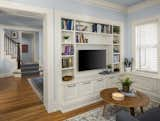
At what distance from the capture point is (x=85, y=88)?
330 centimetres

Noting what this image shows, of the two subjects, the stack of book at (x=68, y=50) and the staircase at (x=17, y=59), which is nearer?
the stack of book at (x=68, y=50)

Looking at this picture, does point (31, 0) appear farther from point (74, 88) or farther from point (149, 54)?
point (149, 54)

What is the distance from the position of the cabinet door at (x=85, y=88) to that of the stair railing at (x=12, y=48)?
5.23 meters

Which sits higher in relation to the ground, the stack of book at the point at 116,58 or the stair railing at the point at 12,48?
the stair railing at the point at 12,48

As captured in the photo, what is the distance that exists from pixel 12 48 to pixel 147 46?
21.0 feet

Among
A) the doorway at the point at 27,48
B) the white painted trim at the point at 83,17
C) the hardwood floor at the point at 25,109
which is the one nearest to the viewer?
the hardwood floor at the point at 25,109

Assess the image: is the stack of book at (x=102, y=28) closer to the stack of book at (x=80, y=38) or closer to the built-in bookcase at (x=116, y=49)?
the built-in bookcase at (x=116, y=49)

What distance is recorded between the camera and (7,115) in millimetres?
2781

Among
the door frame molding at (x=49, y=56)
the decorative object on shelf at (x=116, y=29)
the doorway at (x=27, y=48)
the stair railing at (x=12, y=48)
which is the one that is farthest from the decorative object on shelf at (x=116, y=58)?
the doorway at (x=27, y=48)

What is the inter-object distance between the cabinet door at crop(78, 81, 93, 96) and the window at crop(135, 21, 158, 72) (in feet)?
5.80

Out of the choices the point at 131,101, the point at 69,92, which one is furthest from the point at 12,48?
the point at 131,101

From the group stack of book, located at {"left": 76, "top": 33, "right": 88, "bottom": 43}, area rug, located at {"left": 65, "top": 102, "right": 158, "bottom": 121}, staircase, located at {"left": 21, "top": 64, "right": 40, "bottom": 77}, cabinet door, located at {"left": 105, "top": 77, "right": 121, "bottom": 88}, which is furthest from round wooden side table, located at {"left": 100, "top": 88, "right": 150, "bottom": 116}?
staircase, located at {"left": 21, "top": 64, "right": 40, "bottom": 77}

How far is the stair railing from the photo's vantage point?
685cm

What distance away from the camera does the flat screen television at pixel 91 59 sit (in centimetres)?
351
